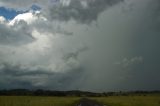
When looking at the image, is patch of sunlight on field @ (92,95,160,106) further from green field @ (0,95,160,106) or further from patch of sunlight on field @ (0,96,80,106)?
patch of sunlight on field @ (0,96,80,106)

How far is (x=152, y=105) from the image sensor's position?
73.1m

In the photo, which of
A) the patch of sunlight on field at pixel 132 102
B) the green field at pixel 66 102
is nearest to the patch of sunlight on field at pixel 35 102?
the green field at pixel 66 102

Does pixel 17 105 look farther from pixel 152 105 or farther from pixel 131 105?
pixel 152 105

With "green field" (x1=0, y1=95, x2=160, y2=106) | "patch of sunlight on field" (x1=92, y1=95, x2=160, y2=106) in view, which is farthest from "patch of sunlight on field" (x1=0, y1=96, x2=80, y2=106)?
"patch of sunlight on field" (x1=92, y1=95, x2=160, y2=106)

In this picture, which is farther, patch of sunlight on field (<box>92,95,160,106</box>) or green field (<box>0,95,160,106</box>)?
patch of sunlight on field (<box>92,95,160,106</box>)

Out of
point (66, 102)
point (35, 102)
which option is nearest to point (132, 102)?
point (66, 102)

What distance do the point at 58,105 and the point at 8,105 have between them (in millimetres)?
12282

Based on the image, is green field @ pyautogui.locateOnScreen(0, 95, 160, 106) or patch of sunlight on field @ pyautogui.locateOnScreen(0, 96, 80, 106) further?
green field @ pyautogui.locateOnScreen(0, 95, 160, 106)

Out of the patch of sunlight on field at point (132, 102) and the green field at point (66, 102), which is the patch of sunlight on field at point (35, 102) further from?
the patch of sunlight on field at point (132, 102)

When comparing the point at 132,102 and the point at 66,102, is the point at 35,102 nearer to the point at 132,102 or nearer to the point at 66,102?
the point at 66,102

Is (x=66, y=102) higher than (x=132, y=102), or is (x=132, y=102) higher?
(x=66, y=102)

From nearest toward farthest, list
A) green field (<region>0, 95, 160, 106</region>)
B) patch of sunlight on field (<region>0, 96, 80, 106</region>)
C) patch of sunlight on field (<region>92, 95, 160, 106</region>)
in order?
patch of sunlight on field (<region>0, 96, 80, 106</region>)
green field (<region>0, 95, 160, 106</region>)
patch of sunlight on field (<region>92, 95, 160, 106</region>)

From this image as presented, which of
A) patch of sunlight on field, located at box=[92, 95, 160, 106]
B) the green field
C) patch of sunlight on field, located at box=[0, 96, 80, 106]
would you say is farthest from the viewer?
patch of sunlight on field, located at box=[92, 95, 160, 106]

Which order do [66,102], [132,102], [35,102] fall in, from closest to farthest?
[132,102] → [35,102] → [66,102]
